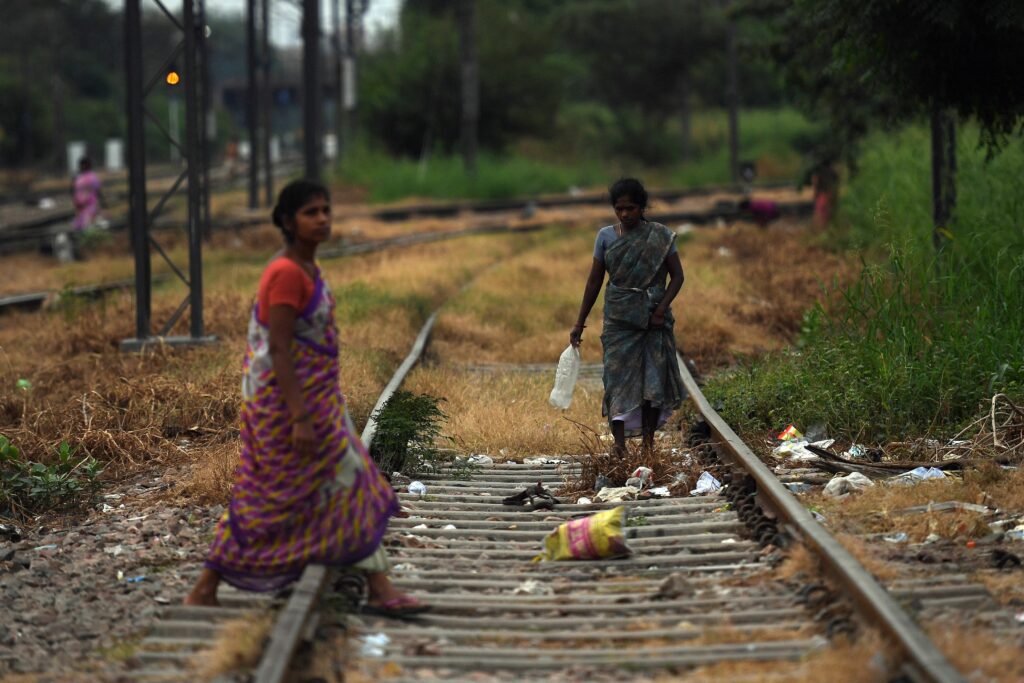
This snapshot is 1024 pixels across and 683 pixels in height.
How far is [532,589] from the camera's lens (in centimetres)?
603

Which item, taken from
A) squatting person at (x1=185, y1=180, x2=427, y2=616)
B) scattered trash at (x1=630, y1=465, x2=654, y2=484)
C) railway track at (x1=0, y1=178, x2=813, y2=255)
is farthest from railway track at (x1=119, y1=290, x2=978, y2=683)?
railway track at (x1=0, y1=178, x2=813, y2=255)

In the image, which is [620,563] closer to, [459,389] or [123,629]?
[123,629]

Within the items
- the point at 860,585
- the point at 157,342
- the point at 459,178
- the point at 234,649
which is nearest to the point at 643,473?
the point at 860,585

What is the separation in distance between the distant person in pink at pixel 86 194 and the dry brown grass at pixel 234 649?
21973 mm

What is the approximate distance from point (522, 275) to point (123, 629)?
1317 cm

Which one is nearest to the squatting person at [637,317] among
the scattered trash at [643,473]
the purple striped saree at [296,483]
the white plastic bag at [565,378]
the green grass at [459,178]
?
the white plastic bag at [565,378]

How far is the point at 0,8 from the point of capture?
7144cm

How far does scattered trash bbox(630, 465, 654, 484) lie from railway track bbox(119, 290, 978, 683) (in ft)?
1.71

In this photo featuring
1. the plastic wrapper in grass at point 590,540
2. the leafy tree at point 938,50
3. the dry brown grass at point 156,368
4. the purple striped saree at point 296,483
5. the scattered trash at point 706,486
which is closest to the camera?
the purple striped saree at point 296,483

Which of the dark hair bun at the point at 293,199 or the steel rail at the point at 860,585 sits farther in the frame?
the dark hair bun at the point at 293,199

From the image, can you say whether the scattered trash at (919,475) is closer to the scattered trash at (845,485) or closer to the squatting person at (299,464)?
the scattered trash at (845,485)

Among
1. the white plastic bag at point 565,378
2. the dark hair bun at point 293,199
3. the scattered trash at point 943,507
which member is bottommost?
the scattered trash at point 943,507

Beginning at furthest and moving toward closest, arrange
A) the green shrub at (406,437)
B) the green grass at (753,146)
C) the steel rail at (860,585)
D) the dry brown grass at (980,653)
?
the green grass at (753,146) < the green shrub at (406,437) < the dry brown grass at (980,653) < the steel rail at (860,585)

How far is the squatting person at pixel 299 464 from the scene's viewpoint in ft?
17.8
